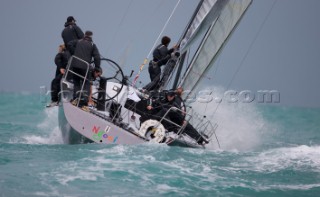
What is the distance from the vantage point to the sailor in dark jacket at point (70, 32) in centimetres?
1409

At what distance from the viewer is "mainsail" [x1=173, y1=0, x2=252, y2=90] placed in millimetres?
14883

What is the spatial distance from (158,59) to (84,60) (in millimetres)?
2676

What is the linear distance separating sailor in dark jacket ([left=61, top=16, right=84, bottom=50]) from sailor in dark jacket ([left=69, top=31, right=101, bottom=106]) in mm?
1086

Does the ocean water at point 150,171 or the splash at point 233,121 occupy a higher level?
the splash at point 233,121

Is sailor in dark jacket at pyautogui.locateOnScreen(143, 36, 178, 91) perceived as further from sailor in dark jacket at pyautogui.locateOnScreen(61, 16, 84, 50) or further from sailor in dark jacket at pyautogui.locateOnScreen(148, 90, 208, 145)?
sailor in dark jacket at pyautogui.locateOnScreen(61, 16, 84, 50)

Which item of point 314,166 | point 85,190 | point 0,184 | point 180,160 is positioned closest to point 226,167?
point 180,160

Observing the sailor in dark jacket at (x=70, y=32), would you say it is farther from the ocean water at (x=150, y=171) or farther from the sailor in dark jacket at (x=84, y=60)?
the ocean water at (x=150, y=171)

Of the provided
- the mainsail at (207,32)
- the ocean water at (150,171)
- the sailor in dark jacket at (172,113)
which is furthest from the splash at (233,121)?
the ocean water at (150,171)

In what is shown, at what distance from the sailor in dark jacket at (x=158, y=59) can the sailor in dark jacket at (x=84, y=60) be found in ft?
7.61

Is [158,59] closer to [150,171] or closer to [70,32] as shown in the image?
[70,32]

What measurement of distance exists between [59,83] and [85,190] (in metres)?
5.31

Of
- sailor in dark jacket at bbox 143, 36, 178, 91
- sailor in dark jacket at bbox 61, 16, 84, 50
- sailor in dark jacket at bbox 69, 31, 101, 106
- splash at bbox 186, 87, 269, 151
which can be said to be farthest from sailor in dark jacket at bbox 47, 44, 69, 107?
splash at bbox 186, 87, 269, 151

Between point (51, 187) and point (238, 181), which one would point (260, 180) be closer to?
point (238, 181)

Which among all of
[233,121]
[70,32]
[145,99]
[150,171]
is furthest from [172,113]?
[233,121]
